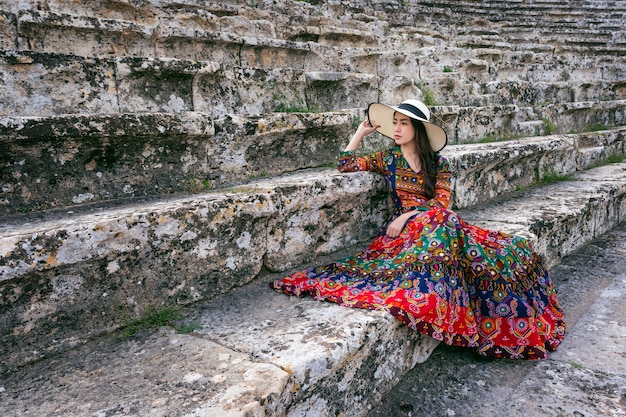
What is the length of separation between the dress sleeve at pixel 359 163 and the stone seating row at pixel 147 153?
0.31 m

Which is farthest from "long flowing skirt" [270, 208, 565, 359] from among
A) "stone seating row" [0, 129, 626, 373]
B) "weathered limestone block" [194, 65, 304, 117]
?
"weathered limestone block" [194, 65, 304, 117]

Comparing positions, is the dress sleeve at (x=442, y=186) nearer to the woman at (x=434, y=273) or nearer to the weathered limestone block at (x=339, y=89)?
the woman at (x=434, y=273)

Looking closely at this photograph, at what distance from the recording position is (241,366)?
4.93ft

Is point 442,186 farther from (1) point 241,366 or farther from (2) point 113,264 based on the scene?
(2) point 113,264

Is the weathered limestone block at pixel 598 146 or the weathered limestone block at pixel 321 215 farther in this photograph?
the weathered limestone block at pixel 598 146

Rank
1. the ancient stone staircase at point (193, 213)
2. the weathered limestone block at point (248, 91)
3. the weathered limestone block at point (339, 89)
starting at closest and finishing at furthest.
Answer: the ancient stone staircase at point (193, 213) < the weathered limestone block at point (248, 91) < the weathered limestone block at point (339, 89)

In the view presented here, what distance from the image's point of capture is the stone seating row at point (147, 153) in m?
1.85

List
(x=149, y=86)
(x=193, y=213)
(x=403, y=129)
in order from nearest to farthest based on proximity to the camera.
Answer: (x=193, y=213) → (x=149, y=86) → (x=403, y=129)

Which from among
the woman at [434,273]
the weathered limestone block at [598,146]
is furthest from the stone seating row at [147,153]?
the weathered limestone block at [598,146]

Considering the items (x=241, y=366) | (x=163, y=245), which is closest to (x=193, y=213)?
(x=163, y=245)

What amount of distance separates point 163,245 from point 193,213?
0.57 ft

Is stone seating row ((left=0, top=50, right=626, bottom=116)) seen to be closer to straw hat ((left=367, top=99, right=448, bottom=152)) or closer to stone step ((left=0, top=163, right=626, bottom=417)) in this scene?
straw hat ((left=367, top=99, right=448, bottom=152))

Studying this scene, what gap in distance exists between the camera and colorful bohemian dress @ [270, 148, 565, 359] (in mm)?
2055

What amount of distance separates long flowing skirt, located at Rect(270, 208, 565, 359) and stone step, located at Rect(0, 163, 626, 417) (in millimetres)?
107
